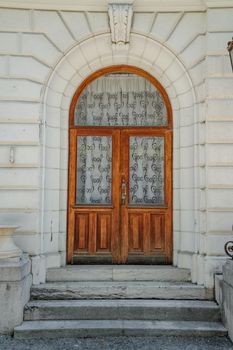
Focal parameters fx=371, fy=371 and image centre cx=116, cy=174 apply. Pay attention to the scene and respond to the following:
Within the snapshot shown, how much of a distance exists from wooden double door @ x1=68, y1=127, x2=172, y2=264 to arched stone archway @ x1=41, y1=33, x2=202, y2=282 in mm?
224

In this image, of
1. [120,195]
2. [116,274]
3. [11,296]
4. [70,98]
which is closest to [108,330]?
[116,274]

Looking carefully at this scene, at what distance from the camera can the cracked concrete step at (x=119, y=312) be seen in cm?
569

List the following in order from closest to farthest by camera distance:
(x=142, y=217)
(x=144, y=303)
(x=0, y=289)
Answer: (x=0, y=289) → (x=144, y=303) → (x=142, y=217)

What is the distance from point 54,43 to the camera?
6637 mm

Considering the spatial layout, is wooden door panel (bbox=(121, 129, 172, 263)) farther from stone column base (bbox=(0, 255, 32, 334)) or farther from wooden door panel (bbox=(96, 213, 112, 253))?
stone column base (bbox=(0, 255, 32, 334))

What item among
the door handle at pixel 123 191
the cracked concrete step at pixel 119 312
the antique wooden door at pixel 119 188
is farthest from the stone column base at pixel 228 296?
the door handle at pixel 123 191

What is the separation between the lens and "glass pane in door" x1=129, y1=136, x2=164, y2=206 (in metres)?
7.09

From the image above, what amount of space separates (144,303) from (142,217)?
1.67m

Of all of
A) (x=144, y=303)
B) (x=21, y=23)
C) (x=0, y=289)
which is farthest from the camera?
(x=21, y=23)

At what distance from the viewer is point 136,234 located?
697 centimetres

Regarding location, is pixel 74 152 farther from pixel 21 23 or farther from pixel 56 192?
pixel 21 23

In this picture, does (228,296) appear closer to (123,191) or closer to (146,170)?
(123,191)

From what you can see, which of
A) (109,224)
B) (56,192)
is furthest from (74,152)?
(109,224)

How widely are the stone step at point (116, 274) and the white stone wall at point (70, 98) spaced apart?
0.67 ft
